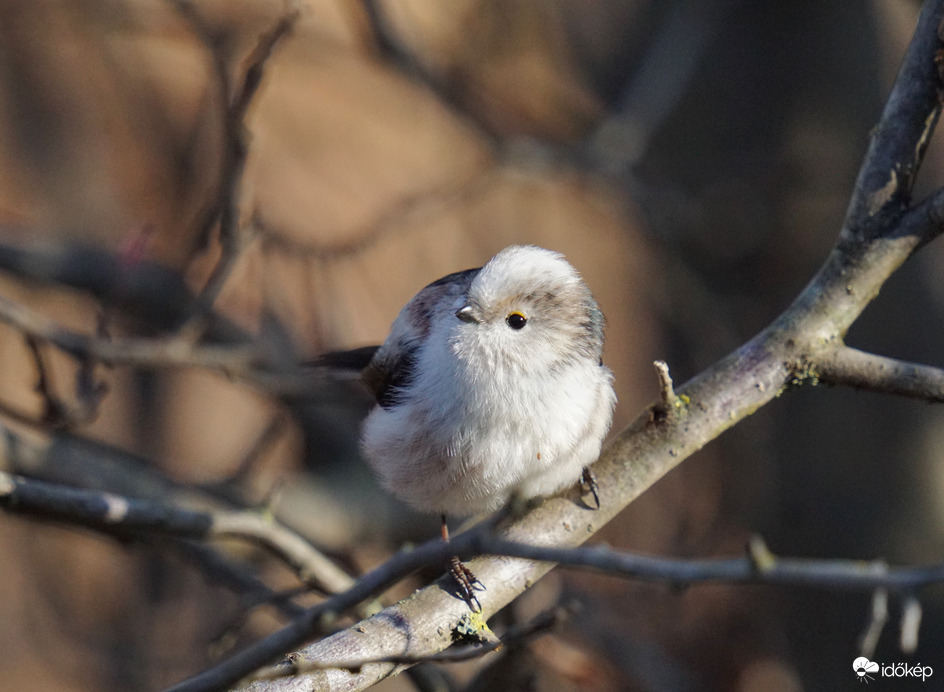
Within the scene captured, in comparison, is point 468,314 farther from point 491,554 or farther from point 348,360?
point 491,554

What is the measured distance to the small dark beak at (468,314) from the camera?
209 centimetres

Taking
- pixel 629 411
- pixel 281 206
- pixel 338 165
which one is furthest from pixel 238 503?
pixel 629 411

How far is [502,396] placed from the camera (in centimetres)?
206

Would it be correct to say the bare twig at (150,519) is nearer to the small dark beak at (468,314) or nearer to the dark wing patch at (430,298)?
the dark wing patch at (430,298)

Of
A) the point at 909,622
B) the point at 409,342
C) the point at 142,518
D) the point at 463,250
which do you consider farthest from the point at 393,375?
the point at 463,250

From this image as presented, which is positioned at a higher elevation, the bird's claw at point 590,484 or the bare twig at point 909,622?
the bare twig at point 909,622

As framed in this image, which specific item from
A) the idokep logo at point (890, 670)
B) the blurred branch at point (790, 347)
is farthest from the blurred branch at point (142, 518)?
the idokep logo at point (890, 670)

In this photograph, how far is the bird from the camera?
2.05 meters

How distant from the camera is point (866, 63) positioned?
359 centimetres

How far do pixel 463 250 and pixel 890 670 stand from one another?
286 cm

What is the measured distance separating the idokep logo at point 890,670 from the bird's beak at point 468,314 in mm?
2060

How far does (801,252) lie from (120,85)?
3.36 m

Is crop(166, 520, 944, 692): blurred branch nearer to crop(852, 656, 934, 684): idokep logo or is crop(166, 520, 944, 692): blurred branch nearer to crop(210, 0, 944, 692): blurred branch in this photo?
crop(210, 0, 944, 692): blurred branch

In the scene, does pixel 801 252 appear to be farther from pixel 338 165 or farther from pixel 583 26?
pixel 338 165
